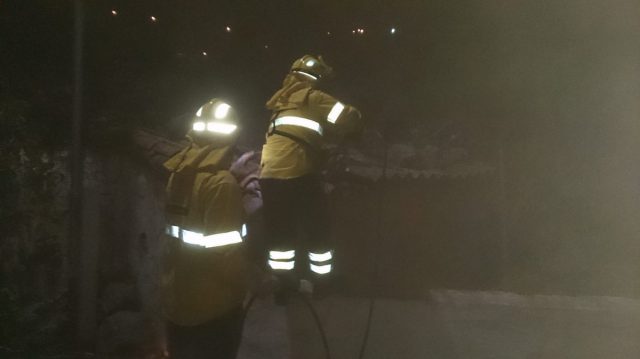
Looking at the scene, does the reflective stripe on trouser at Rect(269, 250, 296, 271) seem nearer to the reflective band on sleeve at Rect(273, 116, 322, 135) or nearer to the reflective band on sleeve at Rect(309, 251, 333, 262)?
the reflective band on sleeve at Rect(309, 251, 333, 262)

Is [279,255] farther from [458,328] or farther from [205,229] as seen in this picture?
[458,328]

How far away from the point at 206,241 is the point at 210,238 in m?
0.03

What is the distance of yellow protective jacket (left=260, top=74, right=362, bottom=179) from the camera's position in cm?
433

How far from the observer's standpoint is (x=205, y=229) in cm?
315

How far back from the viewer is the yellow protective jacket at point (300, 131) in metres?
4.33

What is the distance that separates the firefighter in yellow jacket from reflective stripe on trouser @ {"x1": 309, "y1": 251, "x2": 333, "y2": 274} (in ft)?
3.90

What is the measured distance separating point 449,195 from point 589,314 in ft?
6.74

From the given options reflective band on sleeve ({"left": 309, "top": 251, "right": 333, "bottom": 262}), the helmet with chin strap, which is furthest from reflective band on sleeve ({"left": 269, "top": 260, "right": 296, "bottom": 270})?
the helmet with chin strap

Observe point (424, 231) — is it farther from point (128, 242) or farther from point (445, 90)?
point (128, 242)

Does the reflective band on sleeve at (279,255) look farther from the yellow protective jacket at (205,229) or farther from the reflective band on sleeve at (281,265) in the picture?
the yellow protective jacket at (205,229)

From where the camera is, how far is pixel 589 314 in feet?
16.2

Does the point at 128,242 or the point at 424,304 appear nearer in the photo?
the point at 424,304

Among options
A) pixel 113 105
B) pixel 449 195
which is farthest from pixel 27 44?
pixel 449 195

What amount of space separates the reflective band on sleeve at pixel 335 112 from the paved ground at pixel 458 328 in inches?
64.5
